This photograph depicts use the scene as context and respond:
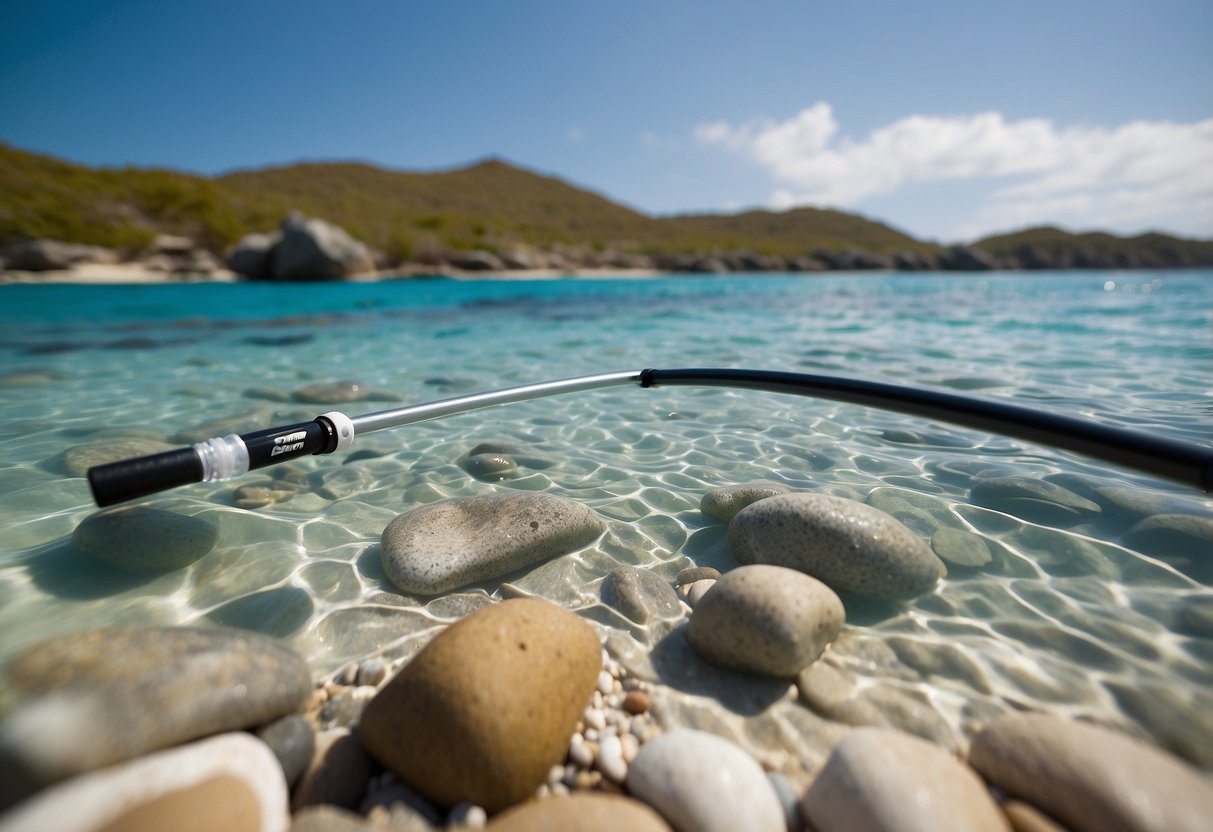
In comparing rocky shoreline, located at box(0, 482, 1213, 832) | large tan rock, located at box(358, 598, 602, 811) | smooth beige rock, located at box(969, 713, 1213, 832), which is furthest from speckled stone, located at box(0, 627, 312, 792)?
smooth beige rock, located at box(969, 713, 1213, 832)

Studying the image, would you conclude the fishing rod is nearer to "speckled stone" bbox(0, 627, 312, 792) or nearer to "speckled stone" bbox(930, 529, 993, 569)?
"speckled stone" bbox(0, 627, 312, 792)

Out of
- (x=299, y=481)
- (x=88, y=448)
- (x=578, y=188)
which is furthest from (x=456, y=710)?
(x=578, y=188)

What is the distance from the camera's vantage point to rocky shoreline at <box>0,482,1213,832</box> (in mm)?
940

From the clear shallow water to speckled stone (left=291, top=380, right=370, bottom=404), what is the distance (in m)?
0.23

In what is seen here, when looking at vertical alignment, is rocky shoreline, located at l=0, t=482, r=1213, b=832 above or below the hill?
below

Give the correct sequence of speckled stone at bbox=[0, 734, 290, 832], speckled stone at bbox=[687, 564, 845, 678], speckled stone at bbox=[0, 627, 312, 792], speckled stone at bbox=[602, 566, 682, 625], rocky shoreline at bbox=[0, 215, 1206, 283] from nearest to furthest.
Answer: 1. speckled stone at bbox=[0, 734, 290, 832]
2. speckled stone at bbox=[0, 627, 312, 792]
3. speckled stone at bbox=[687, 564, 845, 678]
4. speckled stone at bbox=[602, 566, 682, 625]
5. rocky shoreline at bbox=[0, 215, 1206, 283]

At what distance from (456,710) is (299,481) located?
2.17 metres

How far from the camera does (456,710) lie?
3.56 ft

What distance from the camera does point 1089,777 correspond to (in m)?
0.99

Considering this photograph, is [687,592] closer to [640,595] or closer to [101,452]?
[640,595]

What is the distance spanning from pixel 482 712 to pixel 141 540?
1764 millimetres

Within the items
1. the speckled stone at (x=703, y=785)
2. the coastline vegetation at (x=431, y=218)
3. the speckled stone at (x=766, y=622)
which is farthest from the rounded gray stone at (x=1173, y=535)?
the coastline vegetation at (x=431, y=218)

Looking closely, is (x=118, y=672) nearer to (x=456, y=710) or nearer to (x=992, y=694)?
(x=456, y=710)

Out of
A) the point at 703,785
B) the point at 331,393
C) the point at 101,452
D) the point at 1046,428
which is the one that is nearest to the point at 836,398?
the point at 1046,428
